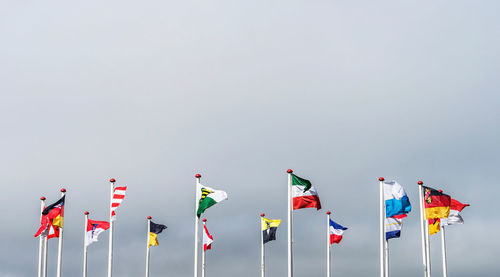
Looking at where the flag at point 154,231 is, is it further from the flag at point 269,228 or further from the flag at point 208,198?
the flag at point 208,198

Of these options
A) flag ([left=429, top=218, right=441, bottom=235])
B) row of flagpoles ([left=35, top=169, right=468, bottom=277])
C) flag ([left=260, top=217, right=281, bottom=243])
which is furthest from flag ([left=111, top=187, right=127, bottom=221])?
flag ([left=429, top=218, right=441, bottom=235])

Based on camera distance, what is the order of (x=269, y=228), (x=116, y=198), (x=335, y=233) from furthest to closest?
1. (x=335, y=233)
2. (x=269, y=228)
3. (x=116, y=198)

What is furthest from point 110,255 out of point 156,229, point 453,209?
point 453,209

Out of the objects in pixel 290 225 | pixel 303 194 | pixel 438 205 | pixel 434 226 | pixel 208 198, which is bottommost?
pixel 290 225

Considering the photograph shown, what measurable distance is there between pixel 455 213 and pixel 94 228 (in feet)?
80.4

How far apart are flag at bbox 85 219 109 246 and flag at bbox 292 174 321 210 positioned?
49.0ft

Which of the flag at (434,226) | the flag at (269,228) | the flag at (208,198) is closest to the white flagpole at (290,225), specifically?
the flag at (208,198)

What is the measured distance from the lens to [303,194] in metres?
39.4


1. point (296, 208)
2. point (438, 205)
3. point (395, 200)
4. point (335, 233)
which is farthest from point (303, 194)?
point (335, 233)

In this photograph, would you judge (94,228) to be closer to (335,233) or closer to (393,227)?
(335,233)

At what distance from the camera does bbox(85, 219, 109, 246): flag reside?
48000 millimetres

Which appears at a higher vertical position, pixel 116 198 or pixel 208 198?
pixel 116 198

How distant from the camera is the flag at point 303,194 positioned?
39.3 m

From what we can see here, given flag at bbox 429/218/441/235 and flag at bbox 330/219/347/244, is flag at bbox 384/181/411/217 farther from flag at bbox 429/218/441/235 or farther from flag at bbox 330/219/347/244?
flag at bbox 330/219/347/244
